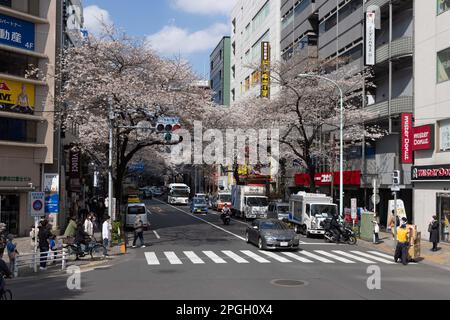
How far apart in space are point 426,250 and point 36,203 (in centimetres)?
1829

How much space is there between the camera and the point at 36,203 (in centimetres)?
1903

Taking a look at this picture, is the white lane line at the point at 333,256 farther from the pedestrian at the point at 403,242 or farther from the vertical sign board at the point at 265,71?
the vertical sign board at the point at 265,71

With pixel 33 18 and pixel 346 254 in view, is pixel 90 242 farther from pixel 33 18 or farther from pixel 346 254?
pixel 33 18

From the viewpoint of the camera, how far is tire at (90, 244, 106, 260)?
69.9 ft

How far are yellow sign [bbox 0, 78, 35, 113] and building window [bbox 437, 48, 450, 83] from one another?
23869 millimetres

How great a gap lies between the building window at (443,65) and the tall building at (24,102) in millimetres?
22651

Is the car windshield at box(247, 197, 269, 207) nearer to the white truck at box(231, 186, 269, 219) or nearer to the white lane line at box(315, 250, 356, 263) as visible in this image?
the white truck at box(231, 186, 269, 219)

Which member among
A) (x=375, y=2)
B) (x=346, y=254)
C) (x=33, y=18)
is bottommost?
(x=346, y=254)

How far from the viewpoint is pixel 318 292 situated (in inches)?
515

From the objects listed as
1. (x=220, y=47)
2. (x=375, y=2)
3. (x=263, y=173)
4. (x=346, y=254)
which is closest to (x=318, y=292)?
(x=346, y=254)

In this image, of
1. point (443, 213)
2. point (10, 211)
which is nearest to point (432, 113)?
point (443, 213)

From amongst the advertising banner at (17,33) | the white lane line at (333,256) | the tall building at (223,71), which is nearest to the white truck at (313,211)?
the white lane line at (333,256)

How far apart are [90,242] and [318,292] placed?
11.7 metres

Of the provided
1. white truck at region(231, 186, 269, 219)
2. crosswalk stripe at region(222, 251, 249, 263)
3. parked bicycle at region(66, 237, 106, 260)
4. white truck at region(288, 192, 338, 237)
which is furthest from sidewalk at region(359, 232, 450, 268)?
white truck at region(231, 186, 269, 219)
